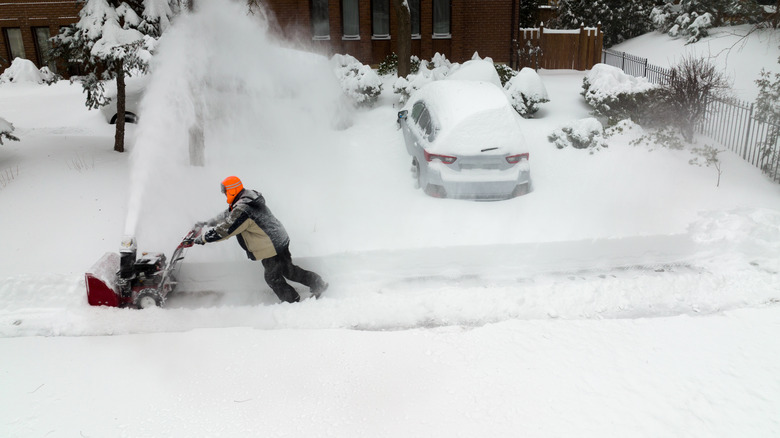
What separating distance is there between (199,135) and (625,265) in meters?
7.04

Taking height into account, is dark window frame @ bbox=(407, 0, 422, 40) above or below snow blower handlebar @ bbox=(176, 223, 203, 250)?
above

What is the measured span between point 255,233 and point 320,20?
46.3ft

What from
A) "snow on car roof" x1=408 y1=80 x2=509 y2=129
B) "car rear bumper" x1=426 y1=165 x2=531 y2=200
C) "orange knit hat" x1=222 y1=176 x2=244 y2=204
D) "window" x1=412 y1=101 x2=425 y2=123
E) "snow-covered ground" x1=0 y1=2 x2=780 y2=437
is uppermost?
"snow on car roof" x1=408 y1=80 x2=509 y2=129

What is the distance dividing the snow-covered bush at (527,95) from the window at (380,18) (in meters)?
7.53

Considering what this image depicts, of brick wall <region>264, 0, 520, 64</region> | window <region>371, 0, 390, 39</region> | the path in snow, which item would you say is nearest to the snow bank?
the path in snow

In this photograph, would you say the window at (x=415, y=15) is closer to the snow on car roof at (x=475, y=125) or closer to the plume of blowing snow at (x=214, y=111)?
the plume of blowing snow at (x=214, y=111)

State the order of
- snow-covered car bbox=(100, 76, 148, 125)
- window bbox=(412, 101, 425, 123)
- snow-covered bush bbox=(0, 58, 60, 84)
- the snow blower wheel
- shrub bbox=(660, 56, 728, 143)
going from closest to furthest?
1. the snow blower wheel
2. window bbox=(412, 101, 425, 123)
3. shrub bbox=(660, 56, 728, 143)
4. snow-covered car bbox=(100, 76, 148, 125)
5. snow-covered bush bbox=(0, 58, 60, 84)

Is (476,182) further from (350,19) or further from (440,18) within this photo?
(350,19)

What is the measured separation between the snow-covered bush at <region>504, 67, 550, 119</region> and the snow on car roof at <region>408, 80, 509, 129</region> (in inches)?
90.1

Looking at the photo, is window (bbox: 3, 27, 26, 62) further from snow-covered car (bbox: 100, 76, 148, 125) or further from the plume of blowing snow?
the plume of blowing snow

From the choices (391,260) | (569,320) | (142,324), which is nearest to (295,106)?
(391,260)

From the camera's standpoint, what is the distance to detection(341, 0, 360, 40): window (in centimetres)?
1839

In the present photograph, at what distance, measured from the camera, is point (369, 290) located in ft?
22.1

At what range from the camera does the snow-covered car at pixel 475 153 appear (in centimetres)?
856
